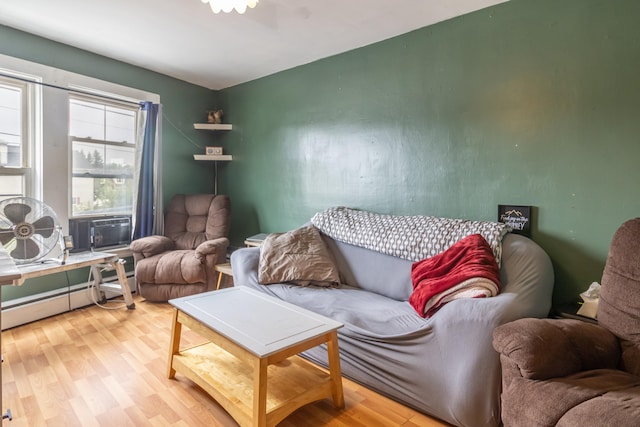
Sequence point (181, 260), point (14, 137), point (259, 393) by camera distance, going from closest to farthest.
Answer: point (259, 393) → point (14, 137) → point (181, 260)

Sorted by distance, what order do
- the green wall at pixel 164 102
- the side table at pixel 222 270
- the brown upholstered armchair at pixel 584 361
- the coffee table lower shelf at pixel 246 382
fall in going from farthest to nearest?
the side table at pixel 222 270 < the green wall at pixel 164 102 < the coffee table lower shelf at pixel 246 382 < the brown upholstered armchair at pixel 584 361

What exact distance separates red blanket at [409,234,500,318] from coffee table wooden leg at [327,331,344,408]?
0.53m

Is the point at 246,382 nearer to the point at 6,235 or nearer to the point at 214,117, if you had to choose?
the point at 6,235

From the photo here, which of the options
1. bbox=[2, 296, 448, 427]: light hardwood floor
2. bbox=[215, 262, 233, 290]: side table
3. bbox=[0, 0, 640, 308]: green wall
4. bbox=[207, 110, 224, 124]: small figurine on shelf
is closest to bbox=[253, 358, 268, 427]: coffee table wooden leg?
bbox=[2, 296, 448, 427]: light hardwood floor

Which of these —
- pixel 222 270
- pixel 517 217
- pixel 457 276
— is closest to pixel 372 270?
pixel 457 276

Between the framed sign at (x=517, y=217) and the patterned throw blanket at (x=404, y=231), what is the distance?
12 centimetres

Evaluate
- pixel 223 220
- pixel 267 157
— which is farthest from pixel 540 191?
pixel 223 220

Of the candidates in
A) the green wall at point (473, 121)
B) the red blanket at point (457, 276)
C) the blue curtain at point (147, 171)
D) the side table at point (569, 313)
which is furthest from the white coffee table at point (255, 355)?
the blue curtain at point (147, 171)

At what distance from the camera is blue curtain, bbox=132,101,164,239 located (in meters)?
3.51

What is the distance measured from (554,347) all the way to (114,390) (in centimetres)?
217

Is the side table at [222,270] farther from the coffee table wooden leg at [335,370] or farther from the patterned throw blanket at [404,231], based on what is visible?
the coffee table wooden leg at [335,370]

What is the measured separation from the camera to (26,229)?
231cm

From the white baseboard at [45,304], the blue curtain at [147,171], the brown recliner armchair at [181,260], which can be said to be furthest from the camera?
the blue curtain at [147,171]

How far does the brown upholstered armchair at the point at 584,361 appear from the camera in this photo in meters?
1.13
